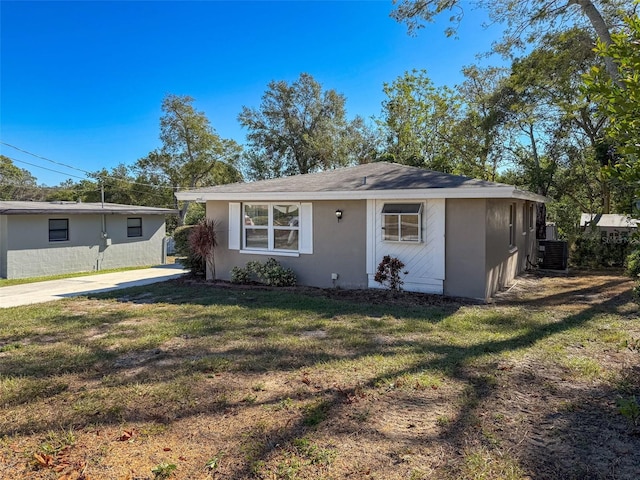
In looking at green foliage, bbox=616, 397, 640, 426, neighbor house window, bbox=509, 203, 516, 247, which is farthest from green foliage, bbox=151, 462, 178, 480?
neighbor house window, bbox=509, 203, 516, 247

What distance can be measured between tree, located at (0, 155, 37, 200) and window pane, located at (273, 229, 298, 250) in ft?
134

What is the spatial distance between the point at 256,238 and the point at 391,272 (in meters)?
3.72

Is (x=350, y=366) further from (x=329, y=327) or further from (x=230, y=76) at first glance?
(x=230, y=76)

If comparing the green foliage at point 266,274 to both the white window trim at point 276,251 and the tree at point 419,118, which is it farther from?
the tree at point 419,118

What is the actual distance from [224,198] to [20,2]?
29.7 feet

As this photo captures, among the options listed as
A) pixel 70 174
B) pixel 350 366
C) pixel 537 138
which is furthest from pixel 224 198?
pixel 70 174

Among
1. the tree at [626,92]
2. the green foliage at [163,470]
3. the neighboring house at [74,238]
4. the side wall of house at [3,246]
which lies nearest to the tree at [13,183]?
the neighboring house at [74,238]

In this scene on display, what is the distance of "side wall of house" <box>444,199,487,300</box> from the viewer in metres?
7.86

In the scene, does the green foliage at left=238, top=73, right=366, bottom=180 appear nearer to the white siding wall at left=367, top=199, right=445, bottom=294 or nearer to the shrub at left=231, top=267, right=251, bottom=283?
the shrub at left=231, top=267, right=251, bottom=283

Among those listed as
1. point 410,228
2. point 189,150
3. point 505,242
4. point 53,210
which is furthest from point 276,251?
point 189,150

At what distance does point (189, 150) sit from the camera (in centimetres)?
2969

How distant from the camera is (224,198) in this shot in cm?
1027

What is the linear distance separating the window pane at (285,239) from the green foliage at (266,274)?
0.40m

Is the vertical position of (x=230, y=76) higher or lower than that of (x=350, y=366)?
higher
